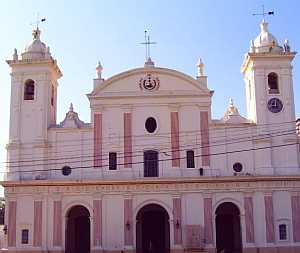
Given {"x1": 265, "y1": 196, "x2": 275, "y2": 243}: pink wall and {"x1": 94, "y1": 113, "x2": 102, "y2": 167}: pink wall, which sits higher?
{"x1": 94, "y1": 113, "x2": 102, "y2": 167}: pink wall

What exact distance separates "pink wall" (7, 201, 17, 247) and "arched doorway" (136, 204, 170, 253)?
8349 mm

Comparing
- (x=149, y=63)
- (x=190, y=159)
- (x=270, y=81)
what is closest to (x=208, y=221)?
(x=190, y=159)

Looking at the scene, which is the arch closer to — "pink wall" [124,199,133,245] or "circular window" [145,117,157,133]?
"pink wall" [124,199,133,245]

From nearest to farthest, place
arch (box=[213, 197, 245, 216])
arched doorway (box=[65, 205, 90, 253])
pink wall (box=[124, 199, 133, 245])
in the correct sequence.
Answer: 1. pink wall (box=[124, 199, 133, 245])
2. arch (box=[213, 197, 245, 216])
3. arched doorway (box=[65, 205, 90, 253])

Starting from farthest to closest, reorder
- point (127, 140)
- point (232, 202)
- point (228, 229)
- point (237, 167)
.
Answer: point (228, 229) < point (127, 140) < point (237, 167) < point (232, 202)

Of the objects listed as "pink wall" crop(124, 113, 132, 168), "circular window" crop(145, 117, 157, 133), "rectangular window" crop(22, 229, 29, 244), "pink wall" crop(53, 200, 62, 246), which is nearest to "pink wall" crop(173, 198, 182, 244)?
"pink wall" crop(124, 113, 132, 168)

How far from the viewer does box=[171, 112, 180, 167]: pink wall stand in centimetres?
4044

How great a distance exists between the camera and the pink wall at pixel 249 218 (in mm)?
39031

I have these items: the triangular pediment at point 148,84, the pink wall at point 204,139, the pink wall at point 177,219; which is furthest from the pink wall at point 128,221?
the triangular pediment at point 148,84

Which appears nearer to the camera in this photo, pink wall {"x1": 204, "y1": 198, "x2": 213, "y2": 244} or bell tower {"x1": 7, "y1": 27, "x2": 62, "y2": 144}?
pink wall {"x1": 204, "y1": 198, "x2": 213, "y2": 244}

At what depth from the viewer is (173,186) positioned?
39.7 m

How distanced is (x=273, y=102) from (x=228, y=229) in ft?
32.2

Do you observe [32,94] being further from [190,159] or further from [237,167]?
[237,167]

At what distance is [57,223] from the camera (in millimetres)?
39375
